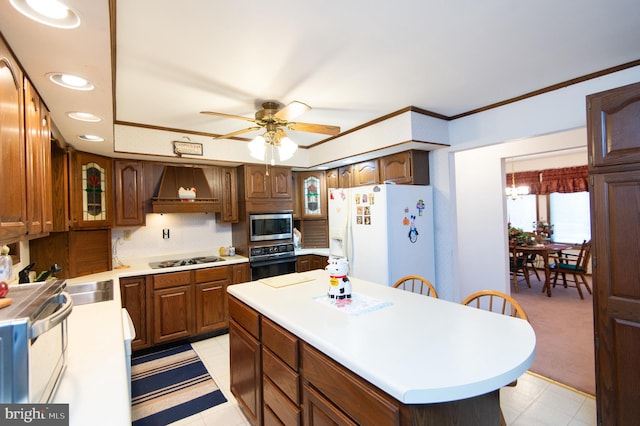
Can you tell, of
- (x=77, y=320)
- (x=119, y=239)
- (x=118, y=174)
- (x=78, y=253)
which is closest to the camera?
(x=77, y=320)

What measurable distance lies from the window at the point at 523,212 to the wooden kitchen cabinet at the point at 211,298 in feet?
Result: 22.2

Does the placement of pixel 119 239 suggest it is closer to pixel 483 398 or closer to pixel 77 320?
pixel 77 320

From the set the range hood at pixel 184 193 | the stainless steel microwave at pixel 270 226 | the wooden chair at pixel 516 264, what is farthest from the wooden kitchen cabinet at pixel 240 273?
the wooden chair at pixel 516 264

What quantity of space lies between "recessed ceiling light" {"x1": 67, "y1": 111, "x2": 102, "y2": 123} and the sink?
1402 mm

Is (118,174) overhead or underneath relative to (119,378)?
overhead

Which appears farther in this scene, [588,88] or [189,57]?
[588,88]

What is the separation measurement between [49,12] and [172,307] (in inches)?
115

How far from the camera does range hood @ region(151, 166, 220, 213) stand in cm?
350

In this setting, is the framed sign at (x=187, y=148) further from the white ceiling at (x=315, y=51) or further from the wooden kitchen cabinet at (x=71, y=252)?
the wooden kitchen cabinet at (x=71, y=252)

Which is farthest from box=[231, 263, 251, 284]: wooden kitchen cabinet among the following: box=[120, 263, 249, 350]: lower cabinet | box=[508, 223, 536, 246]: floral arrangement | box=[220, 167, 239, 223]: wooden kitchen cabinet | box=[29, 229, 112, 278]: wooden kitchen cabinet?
box=[508, 223, 536, 246]: floral arrangement

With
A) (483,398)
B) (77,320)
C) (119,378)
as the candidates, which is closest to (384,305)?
(483,398)

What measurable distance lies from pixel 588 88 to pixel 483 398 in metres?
2.49

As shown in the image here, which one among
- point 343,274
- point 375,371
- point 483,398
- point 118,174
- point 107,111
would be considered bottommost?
point 483,398

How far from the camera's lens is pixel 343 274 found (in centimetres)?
177
